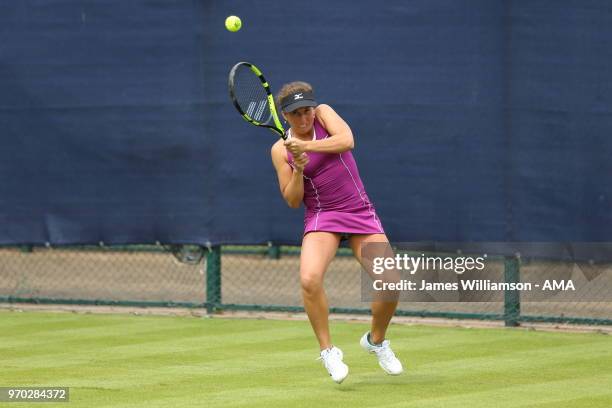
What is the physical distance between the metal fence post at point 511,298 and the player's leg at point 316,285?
3.23 meters

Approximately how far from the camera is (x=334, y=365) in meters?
7.49

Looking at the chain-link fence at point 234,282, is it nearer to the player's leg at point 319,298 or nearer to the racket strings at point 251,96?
the racket strings at point 251,96

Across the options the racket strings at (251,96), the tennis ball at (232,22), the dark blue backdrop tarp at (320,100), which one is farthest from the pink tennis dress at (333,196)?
the dark blue backdrop tarp at (320,100)

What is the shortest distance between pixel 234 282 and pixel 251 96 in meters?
7.00

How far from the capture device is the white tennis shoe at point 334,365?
24.4 ft

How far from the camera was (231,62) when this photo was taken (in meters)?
11.2

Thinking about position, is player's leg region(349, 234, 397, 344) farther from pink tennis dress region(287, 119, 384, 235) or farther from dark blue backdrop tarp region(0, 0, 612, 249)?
dark blue backdrop tarp region(0, 0, 612, 249)

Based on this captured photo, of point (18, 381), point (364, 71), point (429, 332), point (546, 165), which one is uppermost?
point (364, 71)

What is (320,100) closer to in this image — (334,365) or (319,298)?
(319,298)

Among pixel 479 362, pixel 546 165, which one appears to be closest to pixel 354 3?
pixel 546 165

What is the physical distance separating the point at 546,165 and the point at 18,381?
4535mm

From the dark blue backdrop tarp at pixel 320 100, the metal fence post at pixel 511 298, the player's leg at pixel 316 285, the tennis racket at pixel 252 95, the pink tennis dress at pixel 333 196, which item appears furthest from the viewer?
the metal fence post at pixel 511 298

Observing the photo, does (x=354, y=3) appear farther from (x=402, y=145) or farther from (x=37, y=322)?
(x=37, y=322)

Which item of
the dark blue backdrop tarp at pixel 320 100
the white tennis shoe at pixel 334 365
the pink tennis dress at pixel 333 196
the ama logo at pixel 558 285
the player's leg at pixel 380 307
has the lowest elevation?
the white tennis shoe at pixel 334 365
